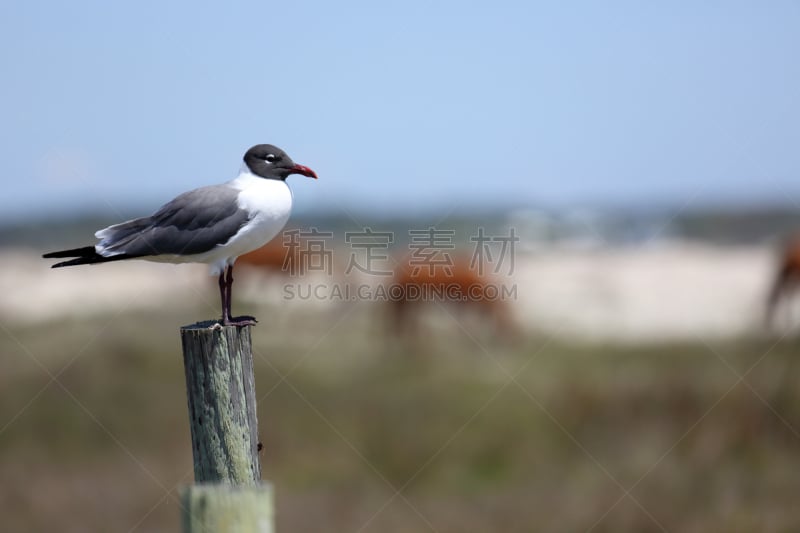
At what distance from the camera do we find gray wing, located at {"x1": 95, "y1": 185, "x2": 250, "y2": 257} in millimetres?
4879

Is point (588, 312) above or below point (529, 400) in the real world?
below

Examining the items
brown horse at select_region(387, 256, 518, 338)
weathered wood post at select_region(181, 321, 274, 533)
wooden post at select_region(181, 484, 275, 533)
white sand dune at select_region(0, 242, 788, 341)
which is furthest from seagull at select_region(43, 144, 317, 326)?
brown horse at select_region(387, 256, 518, 338)

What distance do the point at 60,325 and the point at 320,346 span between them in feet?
15.3

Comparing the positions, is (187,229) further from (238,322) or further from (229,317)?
(238,322)

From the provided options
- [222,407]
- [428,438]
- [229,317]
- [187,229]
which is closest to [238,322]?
[229,317]

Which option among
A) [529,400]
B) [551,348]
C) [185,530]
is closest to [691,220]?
[551,348]

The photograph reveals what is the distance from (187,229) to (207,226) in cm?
10

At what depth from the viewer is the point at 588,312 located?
1077 inches

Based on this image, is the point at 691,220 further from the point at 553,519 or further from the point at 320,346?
the point at 553,519

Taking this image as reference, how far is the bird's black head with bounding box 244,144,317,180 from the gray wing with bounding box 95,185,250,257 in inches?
7.4

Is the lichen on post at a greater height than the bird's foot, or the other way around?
the bird's foot

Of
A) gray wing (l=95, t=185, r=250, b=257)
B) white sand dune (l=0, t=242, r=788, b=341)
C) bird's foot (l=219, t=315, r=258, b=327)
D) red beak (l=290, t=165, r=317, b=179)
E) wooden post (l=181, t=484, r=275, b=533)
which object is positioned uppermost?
red beak (l=290, t=165, r=317, b=179)

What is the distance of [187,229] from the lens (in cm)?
490

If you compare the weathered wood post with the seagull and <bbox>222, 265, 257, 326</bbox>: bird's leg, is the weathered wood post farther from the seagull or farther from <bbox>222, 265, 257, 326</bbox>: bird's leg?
the seagull
